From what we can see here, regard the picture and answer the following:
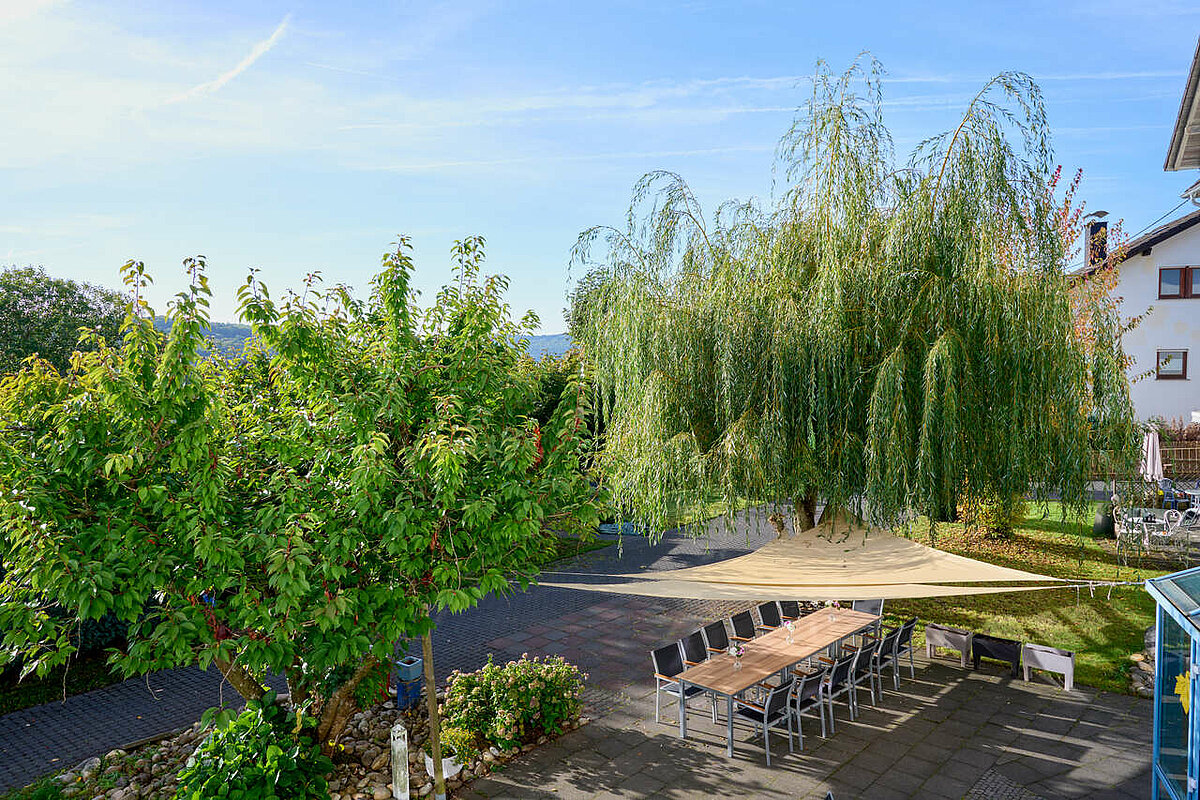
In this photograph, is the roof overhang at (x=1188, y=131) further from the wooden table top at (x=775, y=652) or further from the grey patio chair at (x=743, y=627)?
the grey patio chair at (x=743, y=627)

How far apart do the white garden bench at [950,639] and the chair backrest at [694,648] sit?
10.8ft

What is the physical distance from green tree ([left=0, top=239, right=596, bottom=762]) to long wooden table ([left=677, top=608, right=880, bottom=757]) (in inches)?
99.2

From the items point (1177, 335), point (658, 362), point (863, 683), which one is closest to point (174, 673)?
point (658, 362)

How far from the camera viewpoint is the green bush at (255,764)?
6.03m

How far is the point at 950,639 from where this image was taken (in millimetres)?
9836

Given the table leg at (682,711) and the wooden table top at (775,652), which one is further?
the table leg at (682,711)

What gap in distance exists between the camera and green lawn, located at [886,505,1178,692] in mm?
10258

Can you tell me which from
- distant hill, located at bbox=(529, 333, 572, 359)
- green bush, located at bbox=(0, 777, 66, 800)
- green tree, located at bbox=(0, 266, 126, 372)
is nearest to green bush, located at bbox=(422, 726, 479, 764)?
green bush, located at bbox=(0, 777, 66, 800)

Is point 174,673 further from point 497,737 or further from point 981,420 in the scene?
point 981,420

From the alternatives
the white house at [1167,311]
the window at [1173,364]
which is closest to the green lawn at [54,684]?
the white house at [1167,311]

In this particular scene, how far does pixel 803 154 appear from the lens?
9.77 meters

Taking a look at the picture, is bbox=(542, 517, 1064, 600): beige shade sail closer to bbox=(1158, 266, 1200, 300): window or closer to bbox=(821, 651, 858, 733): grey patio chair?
bbox=(821, 651, 858, 733): grey patio chair

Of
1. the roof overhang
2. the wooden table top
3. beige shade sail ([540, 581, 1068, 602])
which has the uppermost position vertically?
the roof overhang

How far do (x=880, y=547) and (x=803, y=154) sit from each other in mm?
5107
